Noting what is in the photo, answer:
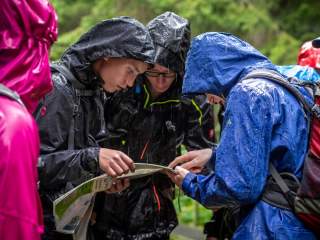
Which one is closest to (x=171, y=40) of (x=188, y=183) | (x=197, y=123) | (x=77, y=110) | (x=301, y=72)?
(x=197, y=123)

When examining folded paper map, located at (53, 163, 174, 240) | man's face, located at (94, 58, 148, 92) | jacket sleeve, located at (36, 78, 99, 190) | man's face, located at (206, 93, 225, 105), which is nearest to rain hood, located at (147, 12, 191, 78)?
man's face, located at (94, 58, 148, 92)

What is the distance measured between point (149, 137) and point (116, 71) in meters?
0.73

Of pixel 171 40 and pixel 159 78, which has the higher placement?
pixel 171 40

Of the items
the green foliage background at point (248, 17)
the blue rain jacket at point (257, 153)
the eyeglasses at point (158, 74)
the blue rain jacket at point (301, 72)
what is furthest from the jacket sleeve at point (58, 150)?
the green foliage background at point (248, 17)

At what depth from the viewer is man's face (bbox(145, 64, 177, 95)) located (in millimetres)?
3684

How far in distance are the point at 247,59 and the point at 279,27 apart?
6.98m

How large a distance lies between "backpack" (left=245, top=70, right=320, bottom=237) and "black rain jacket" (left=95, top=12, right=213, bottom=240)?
3.96 feet

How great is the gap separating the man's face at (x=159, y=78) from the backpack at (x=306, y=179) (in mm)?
1156

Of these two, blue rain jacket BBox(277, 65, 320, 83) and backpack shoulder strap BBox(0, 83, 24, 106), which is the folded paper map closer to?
backpack shoulder strap BBox(0, 83, 24, 106)

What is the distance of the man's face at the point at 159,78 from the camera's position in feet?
12.1

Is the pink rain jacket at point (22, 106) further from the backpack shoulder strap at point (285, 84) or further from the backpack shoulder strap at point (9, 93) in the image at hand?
the backpack shoulder strap at point (285, 84)

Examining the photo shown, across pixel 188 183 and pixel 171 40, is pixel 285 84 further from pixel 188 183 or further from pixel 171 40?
pixel 171 40

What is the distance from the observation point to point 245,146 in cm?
242

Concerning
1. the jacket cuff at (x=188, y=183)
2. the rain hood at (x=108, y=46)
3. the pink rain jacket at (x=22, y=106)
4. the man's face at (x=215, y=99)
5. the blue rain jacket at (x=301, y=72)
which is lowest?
the jacket cuff at (x=188, y=183)
